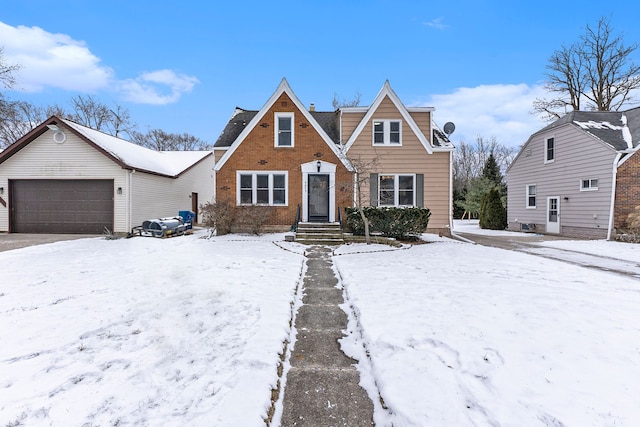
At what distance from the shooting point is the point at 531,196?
755 inches

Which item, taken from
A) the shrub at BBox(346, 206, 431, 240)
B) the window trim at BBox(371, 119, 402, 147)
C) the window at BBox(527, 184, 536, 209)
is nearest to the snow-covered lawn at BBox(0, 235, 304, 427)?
the shrub at BBox(346, 206, 431, 240)

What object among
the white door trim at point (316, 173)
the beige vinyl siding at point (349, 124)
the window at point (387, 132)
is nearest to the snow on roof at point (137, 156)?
the white door trim at point (316, 173)

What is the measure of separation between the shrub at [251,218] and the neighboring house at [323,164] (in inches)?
39.5

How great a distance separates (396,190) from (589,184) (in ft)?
33.8

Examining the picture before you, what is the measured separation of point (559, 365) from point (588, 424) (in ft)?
2.90

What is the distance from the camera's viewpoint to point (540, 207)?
18.2m

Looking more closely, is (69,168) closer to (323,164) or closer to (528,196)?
(323,164)

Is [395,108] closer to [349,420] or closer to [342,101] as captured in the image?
[349,420]

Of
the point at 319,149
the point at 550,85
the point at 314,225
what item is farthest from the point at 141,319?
the point at 550,85

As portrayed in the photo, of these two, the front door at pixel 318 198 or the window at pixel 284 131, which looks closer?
the window at pixel 284 131

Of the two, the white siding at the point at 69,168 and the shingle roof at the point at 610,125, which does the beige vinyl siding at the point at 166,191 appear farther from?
the shingle roof at the point at 610,125

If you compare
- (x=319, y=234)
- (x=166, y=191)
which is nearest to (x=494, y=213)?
(x=319, y=234)

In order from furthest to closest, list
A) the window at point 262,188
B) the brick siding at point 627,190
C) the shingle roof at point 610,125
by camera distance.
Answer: the shingle roof at point 610,125 → the window at point 262,188 → the brick siding at point 627,190

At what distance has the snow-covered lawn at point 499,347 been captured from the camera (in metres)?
2.50
